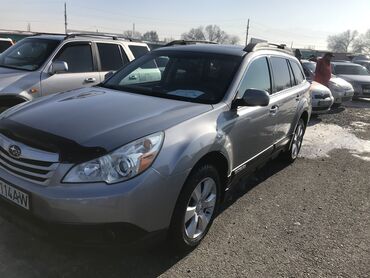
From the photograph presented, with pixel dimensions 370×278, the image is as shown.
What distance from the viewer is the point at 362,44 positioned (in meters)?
110

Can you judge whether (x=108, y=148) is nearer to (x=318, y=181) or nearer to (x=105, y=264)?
(x=105, y=264)

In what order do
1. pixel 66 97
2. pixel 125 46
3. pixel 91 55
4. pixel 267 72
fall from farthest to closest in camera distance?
pixel 125 46
pixel 91 55
pixel 267 72
pixel 66 97

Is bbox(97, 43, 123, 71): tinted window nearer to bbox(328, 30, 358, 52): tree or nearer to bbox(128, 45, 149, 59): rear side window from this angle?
bbox(128, 45, 149, 59): rear side window

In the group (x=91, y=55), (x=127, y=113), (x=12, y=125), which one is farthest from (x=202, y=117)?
(x=91, y=55)

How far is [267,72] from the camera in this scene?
4.83 metres

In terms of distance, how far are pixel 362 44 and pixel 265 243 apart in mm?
118563

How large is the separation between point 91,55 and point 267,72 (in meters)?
3.72

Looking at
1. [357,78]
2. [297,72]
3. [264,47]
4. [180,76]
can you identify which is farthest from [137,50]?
[357,78]

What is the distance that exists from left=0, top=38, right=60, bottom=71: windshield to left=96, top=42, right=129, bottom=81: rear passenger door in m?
0.86

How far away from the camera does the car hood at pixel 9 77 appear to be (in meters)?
6.04

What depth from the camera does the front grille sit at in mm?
2760

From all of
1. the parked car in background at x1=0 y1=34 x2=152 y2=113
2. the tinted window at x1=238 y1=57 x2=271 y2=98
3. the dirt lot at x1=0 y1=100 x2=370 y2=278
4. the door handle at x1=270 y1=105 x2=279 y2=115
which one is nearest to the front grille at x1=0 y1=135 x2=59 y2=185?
the dirt lot at x1=0 y1=100 x2=370 y2=278

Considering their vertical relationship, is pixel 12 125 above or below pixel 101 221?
above

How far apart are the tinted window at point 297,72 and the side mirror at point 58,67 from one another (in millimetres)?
3527
